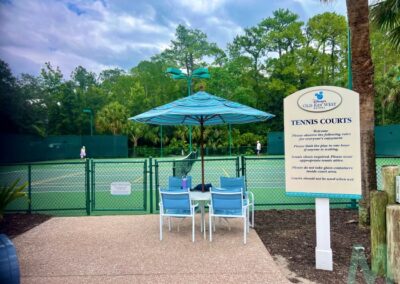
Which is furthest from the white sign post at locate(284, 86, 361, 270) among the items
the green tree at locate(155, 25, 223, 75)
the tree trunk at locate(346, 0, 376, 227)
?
the green tree at locate(155, 25, 223, 75)

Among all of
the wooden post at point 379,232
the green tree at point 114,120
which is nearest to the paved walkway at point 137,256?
the wooden post at point 379,232

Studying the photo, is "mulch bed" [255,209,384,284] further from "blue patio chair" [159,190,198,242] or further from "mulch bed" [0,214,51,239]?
"mulch bed" [0,214,51,239]

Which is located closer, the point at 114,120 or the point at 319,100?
the point at 319,100

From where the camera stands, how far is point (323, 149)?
196 inches

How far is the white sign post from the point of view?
4.82m

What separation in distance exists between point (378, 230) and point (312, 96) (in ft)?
6.99

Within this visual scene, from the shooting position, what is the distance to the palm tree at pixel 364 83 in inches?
274

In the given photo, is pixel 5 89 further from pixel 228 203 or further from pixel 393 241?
pixel 393 241

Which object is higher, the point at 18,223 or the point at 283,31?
the point at 283,31

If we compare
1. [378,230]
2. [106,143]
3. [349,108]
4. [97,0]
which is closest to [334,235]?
[378,230]

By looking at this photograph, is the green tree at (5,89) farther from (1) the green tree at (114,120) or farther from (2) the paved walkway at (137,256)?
(1) the green tree at (114,120)

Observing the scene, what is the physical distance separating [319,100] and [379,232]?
206cm

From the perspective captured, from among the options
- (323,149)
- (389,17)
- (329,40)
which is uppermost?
(329,40)

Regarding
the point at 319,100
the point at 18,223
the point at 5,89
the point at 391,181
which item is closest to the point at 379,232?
the point at 391,181
